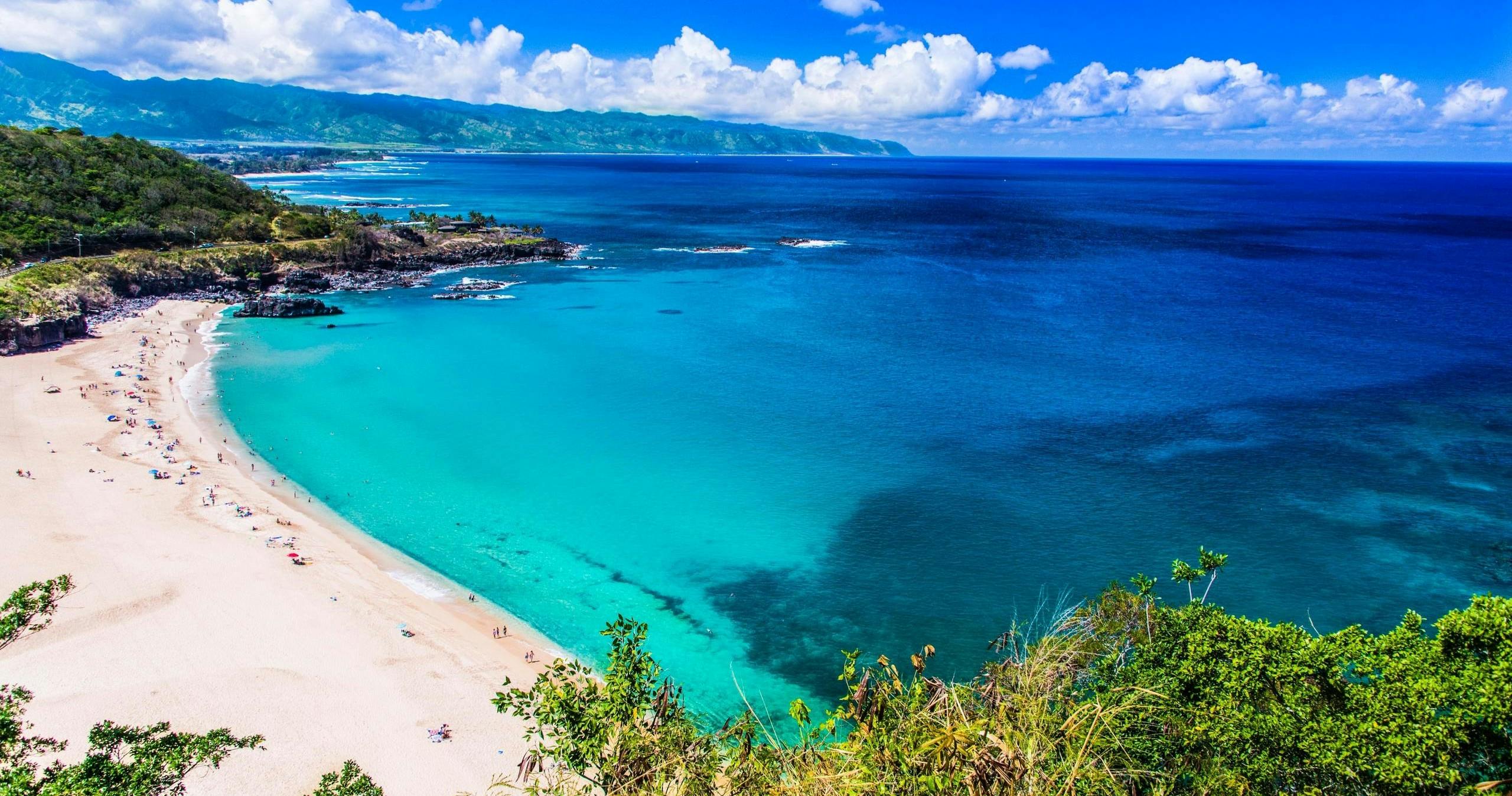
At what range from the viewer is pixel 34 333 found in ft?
210

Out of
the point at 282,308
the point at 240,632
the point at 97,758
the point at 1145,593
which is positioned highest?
the point at 97,758

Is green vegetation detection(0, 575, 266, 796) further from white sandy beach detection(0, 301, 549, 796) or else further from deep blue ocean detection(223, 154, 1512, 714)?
deep blue ocean detection(223, 154, 1512, 714)

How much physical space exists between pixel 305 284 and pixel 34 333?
2994 cm

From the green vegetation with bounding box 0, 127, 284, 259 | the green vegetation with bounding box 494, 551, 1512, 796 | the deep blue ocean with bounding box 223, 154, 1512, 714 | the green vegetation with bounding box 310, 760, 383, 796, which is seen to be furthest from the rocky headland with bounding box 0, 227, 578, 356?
the green vegetation with bounding box 494, 551, 1512, 796

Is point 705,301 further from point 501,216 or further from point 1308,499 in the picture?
point 501,216

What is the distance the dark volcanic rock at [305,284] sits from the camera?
9181 cm

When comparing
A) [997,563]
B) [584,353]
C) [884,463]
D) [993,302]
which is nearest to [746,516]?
[884,463]

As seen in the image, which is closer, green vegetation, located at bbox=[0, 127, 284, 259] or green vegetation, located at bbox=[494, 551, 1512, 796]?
green vegetation, located at bbox=[494, 551, 1512, 796]

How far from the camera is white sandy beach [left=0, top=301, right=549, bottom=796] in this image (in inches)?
1016

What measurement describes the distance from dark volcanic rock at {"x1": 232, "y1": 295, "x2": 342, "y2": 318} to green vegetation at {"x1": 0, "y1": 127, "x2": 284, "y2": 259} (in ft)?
68.1

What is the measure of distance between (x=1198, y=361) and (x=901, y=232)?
91871 millimetres

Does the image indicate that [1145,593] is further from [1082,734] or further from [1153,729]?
[1082,734]

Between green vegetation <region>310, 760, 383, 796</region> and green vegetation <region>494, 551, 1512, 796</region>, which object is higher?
green vegetation <region>494, 551, 1512, 796</region>

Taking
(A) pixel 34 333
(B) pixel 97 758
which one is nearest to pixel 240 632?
(B) pixel 97 758
